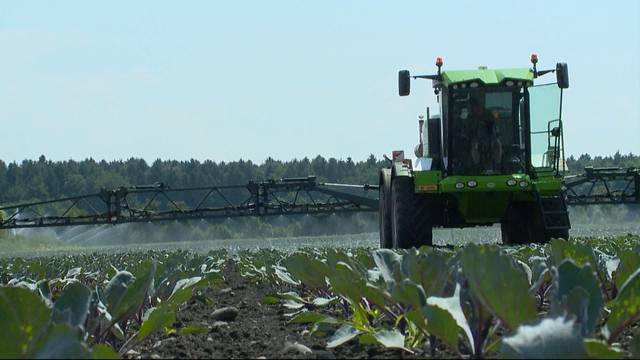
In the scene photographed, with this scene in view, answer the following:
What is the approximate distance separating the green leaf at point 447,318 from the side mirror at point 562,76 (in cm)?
1208

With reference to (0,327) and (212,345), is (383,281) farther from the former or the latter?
(0,327)

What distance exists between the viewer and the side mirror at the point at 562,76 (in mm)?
14575

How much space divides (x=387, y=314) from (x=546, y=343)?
177 cm

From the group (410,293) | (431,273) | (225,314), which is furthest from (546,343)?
(225,314)

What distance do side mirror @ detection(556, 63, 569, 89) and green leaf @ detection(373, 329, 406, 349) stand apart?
472 inches

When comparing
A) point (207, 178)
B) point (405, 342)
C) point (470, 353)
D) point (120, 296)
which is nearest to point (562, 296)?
point (470, 353)

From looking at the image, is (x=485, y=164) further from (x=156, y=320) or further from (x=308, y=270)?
(x=156, y=320)

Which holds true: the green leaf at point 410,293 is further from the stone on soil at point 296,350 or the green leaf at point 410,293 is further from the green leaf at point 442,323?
the stone on soil at point 296,350

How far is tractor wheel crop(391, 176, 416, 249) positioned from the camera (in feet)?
49.4

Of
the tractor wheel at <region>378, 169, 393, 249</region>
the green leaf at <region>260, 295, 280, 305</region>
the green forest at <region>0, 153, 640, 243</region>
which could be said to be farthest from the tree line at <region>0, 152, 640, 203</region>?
the green leaf at <region>260, 295, 280, 305</region>

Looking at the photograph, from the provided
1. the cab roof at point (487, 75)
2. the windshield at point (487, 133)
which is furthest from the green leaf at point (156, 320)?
the windshield at point (487, 133)

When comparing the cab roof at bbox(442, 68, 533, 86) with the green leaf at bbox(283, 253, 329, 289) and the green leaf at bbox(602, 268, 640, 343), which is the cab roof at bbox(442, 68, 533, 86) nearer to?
the green leaf at bbox(283, 253, 329, 289)

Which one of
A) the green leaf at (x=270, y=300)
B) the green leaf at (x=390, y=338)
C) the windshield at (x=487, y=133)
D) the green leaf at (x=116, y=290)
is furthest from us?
the windshield at (x=487, y=133)

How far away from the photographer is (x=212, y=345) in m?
3.65
